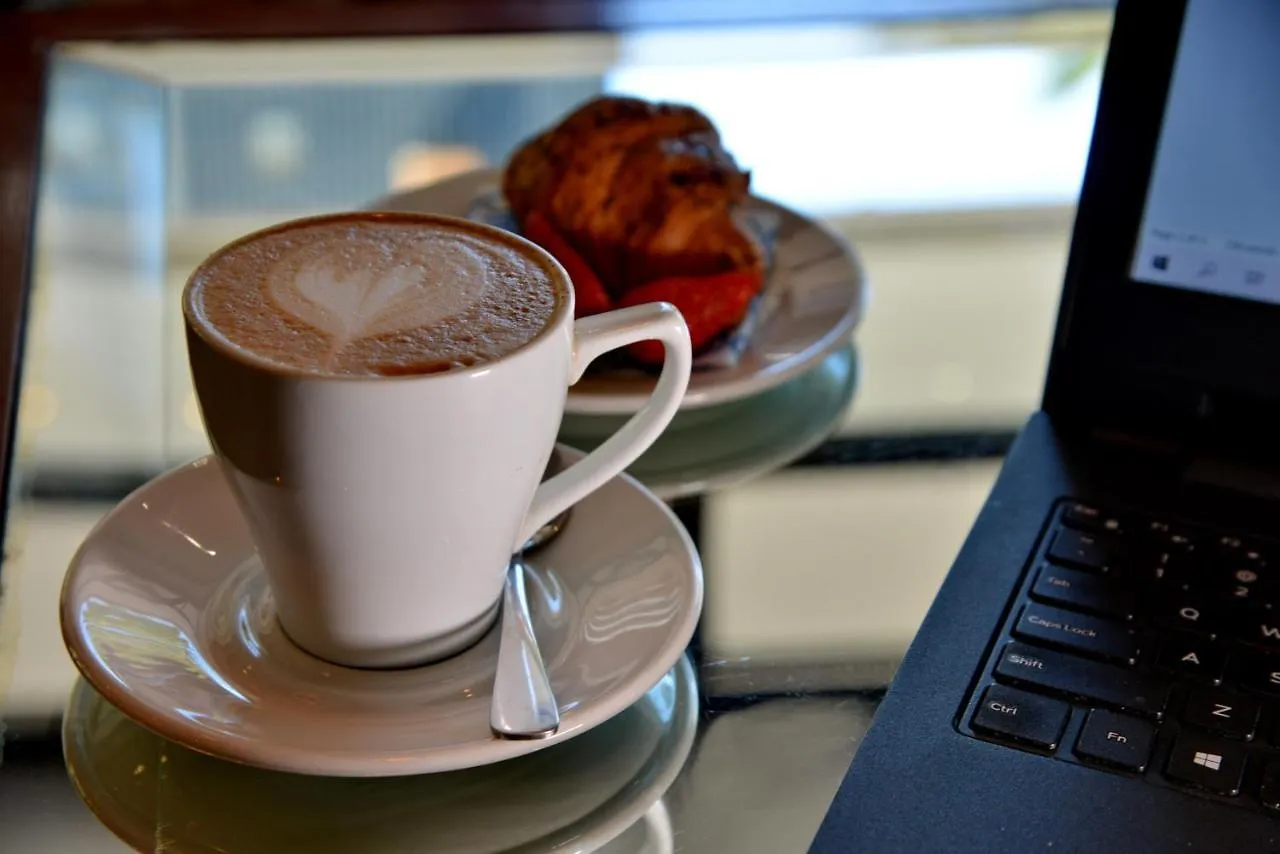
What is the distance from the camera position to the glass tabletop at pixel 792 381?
46cm

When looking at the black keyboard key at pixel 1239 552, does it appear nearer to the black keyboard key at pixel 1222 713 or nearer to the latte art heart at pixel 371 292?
the black keyboard key at pixel 1222 713

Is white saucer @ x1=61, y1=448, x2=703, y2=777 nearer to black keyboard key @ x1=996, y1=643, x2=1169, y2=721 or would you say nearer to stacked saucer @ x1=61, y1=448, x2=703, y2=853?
stacked saucer @ x1=61, y1=448, x2=703, y2=853

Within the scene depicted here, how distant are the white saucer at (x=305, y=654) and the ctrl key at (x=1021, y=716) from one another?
3.8 inches

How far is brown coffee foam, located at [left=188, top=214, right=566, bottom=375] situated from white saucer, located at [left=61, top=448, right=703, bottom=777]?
0.11 m

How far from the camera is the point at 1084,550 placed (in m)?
0.51

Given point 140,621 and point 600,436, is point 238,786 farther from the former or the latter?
point 600,436

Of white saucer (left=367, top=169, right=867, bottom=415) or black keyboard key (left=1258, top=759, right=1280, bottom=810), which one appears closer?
black keyboard key (left=1258, top=759, right=1280, bottom=810)

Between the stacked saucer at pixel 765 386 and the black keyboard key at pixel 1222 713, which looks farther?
the stacked saucer at pixel 765 386

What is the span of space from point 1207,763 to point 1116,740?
0.03 metres

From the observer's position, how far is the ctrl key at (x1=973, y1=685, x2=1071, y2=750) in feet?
1.40

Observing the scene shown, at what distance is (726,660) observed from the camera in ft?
1.63

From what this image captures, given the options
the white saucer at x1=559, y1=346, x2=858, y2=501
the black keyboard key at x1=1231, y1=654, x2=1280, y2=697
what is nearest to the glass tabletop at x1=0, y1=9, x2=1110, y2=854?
the white saucer at x1=559, y1=346, x2=858, y2=501

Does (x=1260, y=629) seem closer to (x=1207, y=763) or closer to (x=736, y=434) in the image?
(x=1207, y=763)

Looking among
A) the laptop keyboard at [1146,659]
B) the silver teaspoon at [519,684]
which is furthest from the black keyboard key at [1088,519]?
the silver teaspoon at [519,684]
